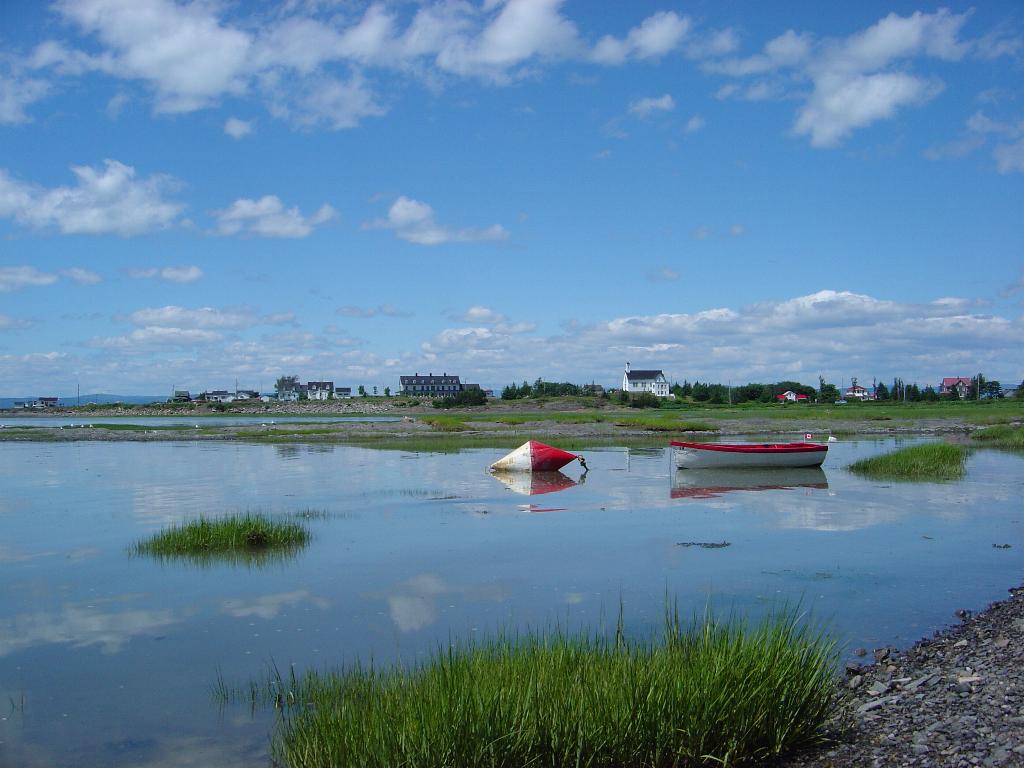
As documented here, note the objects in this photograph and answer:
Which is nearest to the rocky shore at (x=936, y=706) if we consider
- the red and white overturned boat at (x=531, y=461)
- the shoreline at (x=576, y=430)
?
the red and white overturned boat at (x=531, y=461)

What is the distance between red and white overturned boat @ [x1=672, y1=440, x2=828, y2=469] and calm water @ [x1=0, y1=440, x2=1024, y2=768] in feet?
10.3

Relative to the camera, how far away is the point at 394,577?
15.3m

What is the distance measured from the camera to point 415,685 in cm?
779

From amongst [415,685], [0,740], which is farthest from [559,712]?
[0,740]

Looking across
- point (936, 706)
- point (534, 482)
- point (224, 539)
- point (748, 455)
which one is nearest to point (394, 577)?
point (224, 539)

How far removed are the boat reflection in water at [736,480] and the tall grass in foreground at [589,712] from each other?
63.6 ft

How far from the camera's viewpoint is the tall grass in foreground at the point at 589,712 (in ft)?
21.7

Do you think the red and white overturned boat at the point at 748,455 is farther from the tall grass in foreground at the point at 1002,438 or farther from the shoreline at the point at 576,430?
the shoreline at the point at 576,430

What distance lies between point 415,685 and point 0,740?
4.32m

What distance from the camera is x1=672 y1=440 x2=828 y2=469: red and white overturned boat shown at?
3341 cm

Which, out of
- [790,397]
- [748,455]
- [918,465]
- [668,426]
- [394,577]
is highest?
[790,397]

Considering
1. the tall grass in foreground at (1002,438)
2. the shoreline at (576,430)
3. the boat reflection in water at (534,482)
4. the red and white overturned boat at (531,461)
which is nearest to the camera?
the boat reflection in water at (534,482)

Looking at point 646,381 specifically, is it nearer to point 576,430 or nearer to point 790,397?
point 790,397

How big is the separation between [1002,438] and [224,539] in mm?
46143
